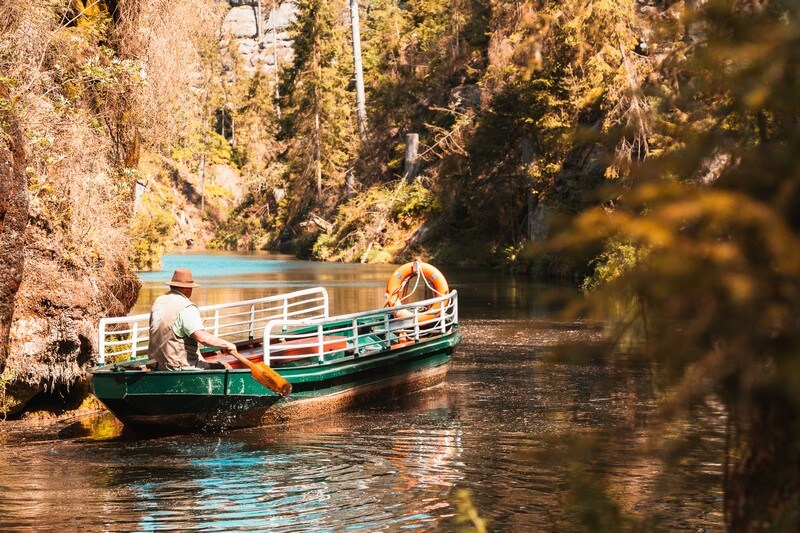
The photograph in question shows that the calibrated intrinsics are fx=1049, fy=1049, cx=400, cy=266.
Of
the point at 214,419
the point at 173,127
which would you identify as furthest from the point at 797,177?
the point at 173,127

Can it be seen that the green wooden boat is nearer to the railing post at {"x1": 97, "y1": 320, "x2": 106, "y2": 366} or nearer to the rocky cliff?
the railing post at {"x1": 97, "y1": 320, "x2": 106, "y2": 366}

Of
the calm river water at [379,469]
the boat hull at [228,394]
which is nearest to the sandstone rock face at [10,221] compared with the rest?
the boat hull at [228,394]

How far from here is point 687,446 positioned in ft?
10.2

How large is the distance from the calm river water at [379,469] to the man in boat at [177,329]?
0.91 meters

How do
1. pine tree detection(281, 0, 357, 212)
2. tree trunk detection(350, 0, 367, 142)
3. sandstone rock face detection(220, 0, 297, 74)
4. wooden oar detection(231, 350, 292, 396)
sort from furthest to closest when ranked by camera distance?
sandstone rock face detection(220, 0, 297, 74)
pine tree detection(281, 0, 357, 212)
tree trunk detection(350, 0, 367, 142)
wooden oar detection(231, 350, 292, 396)

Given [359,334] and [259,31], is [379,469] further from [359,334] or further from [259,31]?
[259,31]

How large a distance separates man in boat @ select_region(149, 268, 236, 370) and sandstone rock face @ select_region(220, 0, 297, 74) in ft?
302

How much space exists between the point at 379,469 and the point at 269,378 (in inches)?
91.0

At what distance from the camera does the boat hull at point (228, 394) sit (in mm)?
11102

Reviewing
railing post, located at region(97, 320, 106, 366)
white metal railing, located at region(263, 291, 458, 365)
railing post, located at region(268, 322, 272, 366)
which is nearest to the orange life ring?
white metal railing, located at region(263, 291, 458, 365)

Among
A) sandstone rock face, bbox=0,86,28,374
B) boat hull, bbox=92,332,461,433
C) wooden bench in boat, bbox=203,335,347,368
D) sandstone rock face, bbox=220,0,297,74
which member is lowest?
boat hull, bbox=92,332,461,433

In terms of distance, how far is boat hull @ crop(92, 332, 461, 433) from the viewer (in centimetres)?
1110

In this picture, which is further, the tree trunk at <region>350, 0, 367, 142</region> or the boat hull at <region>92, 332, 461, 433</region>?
the tree trunk at <region>350, 0, 367, 142</region>

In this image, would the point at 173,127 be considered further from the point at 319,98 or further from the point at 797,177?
the point at 319,98
